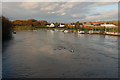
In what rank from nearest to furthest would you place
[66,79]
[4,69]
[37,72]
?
1. [66,79]
2. [37,72]
3. [4,69]

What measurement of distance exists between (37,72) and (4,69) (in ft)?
9.57

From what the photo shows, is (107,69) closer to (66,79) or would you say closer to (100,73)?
(100,73)

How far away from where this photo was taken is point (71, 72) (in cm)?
1008

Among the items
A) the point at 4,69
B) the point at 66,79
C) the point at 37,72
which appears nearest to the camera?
the point at 66,79

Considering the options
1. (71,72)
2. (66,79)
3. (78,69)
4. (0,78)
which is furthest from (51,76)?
(0,78)

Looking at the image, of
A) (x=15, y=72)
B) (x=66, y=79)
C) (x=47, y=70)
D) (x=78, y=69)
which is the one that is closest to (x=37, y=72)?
(x=47, y=70)

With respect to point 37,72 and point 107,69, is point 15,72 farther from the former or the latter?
point 107,69

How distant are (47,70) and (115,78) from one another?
5024mm

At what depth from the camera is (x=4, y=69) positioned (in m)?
10.7

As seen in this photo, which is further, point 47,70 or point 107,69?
point 107,69

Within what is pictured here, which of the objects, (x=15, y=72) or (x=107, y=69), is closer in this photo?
(x=15, y=72)

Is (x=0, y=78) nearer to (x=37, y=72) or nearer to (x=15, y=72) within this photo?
(x=15, y=72)

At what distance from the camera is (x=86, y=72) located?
10.1 meters

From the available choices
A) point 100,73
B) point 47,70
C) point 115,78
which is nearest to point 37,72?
point 47,70
